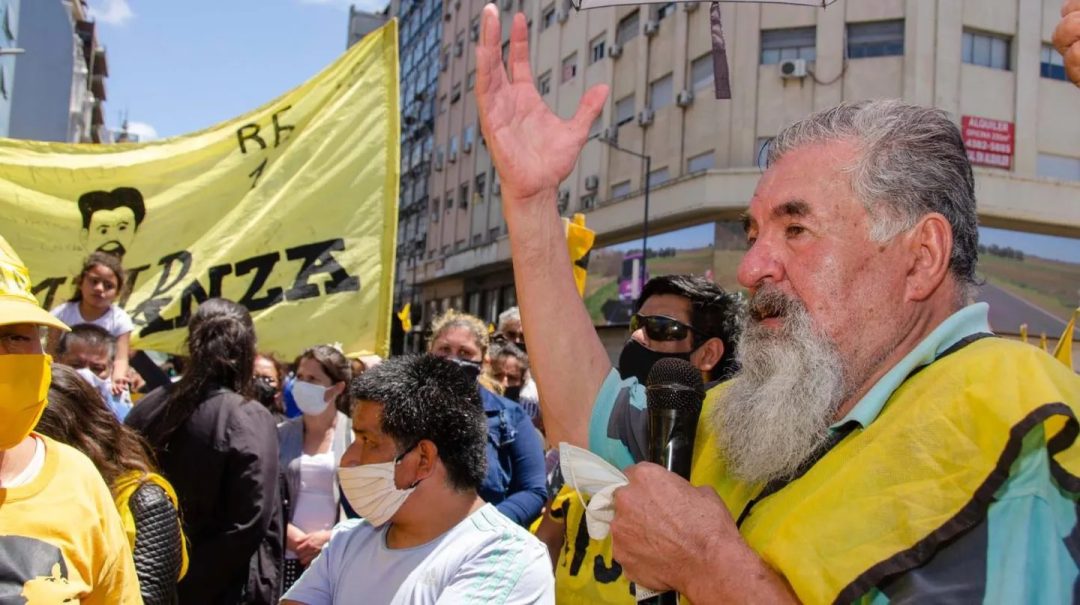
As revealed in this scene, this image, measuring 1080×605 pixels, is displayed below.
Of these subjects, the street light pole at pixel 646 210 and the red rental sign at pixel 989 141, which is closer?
the red rental sign at pixel 989 141

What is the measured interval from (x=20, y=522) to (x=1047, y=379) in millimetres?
1982

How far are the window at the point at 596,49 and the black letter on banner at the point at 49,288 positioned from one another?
24329 millimetres

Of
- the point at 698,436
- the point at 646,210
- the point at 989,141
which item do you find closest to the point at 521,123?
the point at 698,436

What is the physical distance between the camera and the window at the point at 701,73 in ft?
75.9

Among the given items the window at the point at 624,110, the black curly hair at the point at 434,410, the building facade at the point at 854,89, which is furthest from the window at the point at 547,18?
the black curly hair at the point at 434,410

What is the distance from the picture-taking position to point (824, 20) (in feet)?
71.9

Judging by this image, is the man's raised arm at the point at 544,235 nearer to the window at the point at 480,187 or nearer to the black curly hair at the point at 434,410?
the black curly hair at the point at 434,410

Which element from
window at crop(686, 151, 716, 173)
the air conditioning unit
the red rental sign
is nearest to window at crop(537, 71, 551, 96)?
window at crop(686, 151, 716, 173)

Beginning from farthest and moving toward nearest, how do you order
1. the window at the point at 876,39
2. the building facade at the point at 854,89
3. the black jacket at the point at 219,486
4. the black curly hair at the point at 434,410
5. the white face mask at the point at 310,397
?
the window at the point at 876,39 < the building facade at the point at 854,89 < the white face mask at the point at 310,397 < the black jacket at the point at 219,486 < the black curly hair at the point at 434,410

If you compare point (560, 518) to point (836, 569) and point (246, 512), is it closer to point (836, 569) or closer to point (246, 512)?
point (246, 512)

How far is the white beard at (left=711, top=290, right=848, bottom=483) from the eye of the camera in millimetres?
1599

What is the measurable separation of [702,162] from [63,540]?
22.1 metres

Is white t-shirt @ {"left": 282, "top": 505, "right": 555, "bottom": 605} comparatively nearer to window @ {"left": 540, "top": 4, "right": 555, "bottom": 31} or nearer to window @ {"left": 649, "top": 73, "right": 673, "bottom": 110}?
window @ {"left": 649, "top": 73, "right": 673, "bottom": 110}

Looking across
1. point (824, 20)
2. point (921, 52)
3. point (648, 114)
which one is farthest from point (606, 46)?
point (921, 52)
